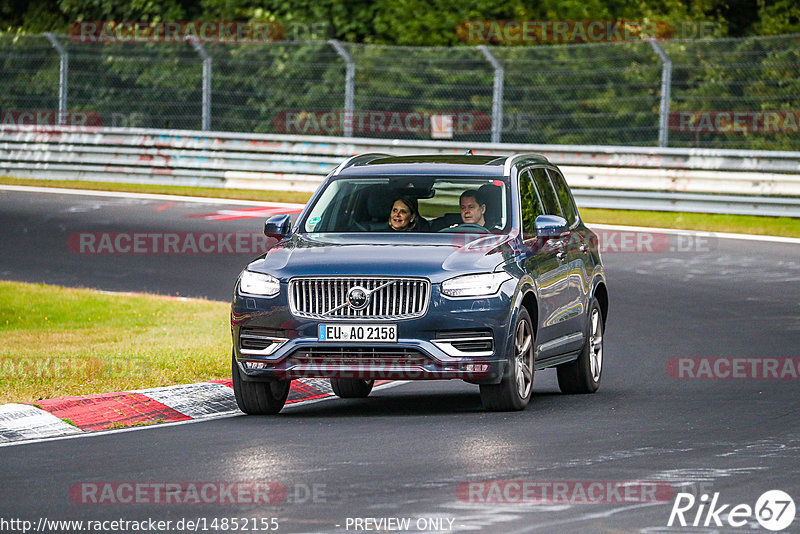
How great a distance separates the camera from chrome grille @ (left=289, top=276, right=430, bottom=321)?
10.6m

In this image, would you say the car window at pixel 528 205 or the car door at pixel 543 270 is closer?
the car door at pixel 543 270

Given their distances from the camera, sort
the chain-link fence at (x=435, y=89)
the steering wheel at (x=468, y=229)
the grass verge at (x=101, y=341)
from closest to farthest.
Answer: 1. the steering wheel at (x=468, y=229)
2. the grass verge at (x=101, y=341)
3. the chain-link fence at (x=435, y=89)

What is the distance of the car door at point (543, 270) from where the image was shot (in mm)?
11422

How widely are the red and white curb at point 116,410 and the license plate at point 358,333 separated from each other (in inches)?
47.5

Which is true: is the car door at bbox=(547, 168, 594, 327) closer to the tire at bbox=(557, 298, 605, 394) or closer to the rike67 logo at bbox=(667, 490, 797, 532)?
the tire at bbox=(557, 298, 605, 394)

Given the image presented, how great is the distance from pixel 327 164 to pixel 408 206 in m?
17.0

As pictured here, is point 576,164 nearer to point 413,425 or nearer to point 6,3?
point 413,425

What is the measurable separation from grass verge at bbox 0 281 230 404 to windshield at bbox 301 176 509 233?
1.75 meters

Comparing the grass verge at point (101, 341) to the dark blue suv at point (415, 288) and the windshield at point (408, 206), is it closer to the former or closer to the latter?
the dark blue suv at point (415, 288)

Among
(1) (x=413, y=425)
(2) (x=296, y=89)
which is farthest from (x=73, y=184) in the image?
(1) (x=413, y=425)

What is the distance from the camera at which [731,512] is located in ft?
24.9

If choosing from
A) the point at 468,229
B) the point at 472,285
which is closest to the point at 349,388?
the point at 468,229

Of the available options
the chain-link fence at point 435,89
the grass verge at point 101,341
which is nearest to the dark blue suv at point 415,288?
the grass verge at point 101,341

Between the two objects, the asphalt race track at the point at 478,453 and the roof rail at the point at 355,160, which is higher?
the roof rail at the point at 355,160
